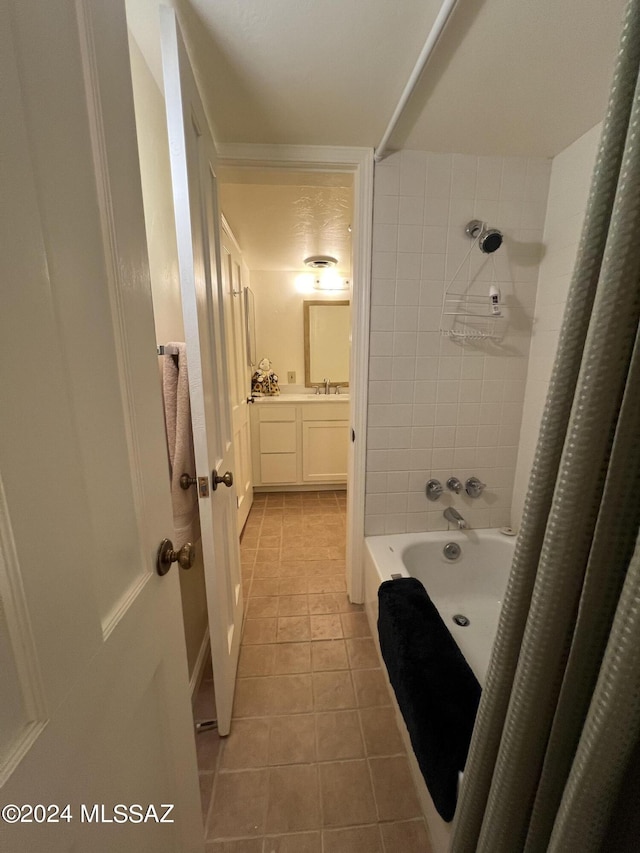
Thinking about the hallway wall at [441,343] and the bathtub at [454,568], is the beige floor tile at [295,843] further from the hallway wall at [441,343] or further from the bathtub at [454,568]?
the hallway wall at [441,343]

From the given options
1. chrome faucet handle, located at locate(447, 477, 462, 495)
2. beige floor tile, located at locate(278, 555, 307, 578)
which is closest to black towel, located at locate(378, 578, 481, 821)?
Result: chrome faucet handle, located at locate(447, 477, 462, 495)

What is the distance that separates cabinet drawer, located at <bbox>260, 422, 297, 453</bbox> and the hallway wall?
1536mm

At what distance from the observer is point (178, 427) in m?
1.00

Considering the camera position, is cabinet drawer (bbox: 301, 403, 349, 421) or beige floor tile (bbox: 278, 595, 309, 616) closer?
beige floor tile (bbox: 278, 595, 309, 616)

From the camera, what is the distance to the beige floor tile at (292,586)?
1894mm

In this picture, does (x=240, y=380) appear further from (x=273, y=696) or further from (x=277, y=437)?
(x=273, y=696)

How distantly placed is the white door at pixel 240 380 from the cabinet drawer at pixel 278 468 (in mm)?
191

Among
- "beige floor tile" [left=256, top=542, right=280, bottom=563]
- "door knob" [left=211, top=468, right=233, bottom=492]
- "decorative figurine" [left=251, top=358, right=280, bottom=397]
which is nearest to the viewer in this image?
"door knob" [left=211, top=468, right=233, bottom=492]

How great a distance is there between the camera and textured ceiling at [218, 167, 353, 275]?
4.66 ft

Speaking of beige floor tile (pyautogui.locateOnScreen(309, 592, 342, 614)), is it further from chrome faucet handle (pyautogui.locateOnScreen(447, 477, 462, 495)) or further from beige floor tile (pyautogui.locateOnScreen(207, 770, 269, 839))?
chrome faucet handle (pyautogui.locateOnScreen(447, 477, 462, 495))

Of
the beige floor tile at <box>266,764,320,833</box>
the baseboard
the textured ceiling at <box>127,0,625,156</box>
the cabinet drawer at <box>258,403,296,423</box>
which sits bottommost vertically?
the beige floor tile at <box>266,764,320,833</box>

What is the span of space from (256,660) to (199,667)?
10.0 inches

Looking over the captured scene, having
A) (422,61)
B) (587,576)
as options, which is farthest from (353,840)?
(422,61)

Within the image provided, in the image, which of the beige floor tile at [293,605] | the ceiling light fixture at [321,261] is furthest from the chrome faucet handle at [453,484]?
the ceiling light fixture at [321,261]
